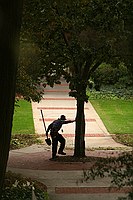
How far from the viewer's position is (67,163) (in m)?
16.0

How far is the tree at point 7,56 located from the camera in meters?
9.48

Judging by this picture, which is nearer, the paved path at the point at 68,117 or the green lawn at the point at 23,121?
the paved path at the point at 68,117

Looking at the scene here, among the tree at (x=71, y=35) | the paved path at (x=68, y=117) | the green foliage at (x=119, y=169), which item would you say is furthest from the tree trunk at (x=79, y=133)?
the green foliage at (x=119, y=169)

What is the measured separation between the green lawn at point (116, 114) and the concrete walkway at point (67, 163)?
18.8 inches

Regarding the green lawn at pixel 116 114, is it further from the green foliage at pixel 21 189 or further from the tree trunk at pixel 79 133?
the green foliage at pixel 21 189

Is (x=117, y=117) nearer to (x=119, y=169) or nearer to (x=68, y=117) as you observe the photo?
(x=68, y=117)

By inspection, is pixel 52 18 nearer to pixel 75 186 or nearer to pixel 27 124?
pixel 75 186

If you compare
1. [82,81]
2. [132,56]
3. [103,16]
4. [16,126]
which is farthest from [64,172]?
[16,126]

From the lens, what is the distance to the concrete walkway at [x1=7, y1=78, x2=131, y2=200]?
10.9 meters

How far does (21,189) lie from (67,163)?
5.67 m

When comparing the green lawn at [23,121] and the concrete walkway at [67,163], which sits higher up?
the green lawn at [23,121]

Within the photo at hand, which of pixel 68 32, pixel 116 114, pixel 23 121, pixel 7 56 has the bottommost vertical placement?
pixel 23 121

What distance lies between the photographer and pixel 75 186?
1147 centimetres

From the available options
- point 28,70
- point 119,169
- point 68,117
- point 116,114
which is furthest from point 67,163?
point 116,114
